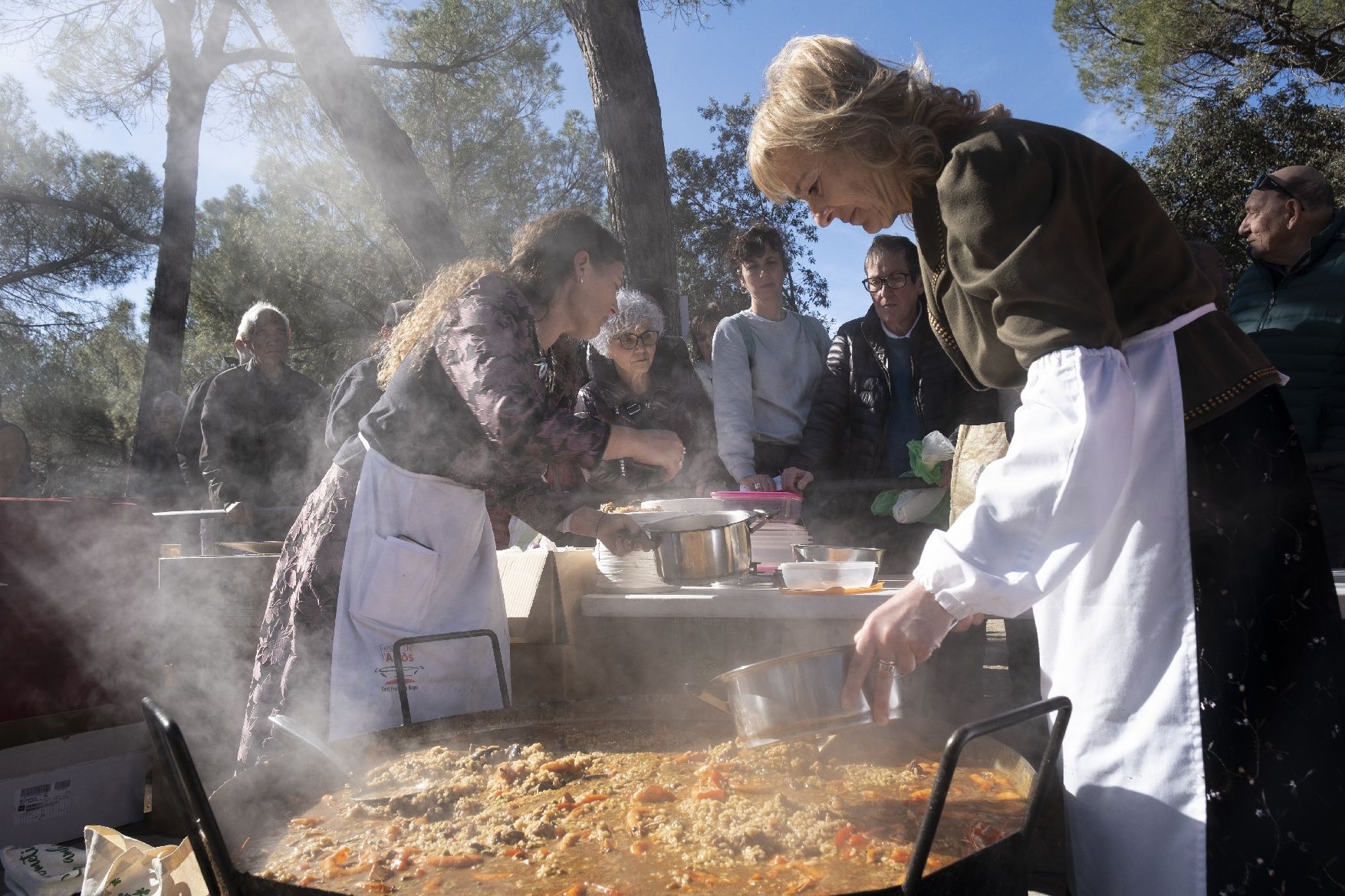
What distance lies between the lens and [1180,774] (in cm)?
130

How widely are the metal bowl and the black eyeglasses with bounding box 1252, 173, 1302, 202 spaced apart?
2.93m

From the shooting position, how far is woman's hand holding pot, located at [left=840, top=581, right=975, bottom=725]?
4.22 ft

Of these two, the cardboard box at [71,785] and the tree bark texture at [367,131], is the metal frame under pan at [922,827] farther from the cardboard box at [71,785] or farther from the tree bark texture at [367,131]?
the tree bark texture at [367,131]

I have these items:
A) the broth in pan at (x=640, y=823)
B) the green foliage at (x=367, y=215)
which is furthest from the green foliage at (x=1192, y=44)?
the broth in pan at (x=640, y=823)

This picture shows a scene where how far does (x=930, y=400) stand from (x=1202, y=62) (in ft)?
44.5

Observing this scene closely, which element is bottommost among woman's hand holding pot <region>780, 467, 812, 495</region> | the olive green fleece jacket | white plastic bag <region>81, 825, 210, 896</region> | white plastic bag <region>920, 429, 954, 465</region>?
white plastic bag <region>81, 825, 210, 896</region>

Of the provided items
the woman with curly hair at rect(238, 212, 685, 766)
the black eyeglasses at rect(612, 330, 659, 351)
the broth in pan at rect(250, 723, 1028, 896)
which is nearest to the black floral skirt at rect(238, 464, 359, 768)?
the woman with curly hair at rect(238, 212, 685, 766)

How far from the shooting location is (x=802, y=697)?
1.52m

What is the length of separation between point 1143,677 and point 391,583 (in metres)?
1.78

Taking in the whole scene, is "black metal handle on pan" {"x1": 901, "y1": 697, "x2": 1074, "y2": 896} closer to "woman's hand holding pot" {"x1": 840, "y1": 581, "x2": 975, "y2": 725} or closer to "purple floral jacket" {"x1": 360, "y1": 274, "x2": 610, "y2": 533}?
"woman's hand holding pot" {"x1": 840, "y1": 581, "x2": 975, "y2": 725}

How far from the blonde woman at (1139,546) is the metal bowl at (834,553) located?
123 centimetres

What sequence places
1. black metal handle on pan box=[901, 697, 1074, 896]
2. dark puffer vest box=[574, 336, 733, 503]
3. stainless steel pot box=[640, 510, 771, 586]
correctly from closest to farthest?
black metal handle on pan box=[901, 697, 1074, 896], stainless steel pot box=[640, 510, 771, 586], dark puffer vest box=[574, 336, 733, 503]

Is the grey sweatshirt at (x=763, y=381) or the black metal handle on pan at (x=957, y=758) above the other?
the grey sweatshirt at (x=763, y=381)

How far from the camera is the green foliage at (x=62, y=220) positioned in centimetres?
1445
